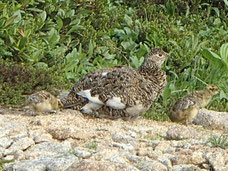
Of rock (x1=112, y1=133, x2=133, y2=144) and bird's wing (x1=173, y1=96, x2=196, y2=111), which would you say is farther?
bird's wing (x1=173, y1=96, x2=196, y2=111)

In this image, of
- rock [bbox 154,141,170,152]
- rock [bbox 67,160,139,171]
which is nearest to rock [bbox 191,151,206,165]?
rock [bbox 154,141,170,152]

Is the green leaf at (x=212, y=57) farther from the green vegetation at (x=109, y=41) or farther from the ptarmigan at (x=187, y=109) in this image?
the ptarmigan at (x=187, y=109)

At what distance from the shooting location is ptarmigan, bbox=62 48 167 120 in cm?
839

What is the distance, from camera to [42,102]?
8.61 m

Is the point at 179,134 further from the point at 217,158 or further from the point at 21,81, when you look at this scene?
the point at 21,81

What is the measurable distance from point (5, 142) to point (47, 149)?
1.46ft

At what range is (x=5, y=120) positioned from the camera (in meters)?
7.63

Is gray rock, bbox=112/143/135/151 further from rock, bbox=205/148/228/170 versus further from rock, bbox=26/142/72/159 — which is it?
rock, bbox=205/148/228/170

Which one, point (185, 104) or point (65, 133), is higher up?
point (65, 133)

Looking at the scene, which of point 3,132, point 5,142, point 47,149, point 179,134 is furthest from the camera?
point 179,134

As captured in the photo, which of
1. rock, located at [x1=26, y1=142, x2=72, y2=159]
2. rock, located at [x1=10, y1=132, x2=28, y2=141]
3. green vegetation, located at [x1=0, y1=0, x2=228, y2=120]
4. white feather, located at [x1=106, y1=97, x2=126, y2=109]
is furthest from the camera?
green vegetation, located at [x1=0, y1=0, x2=228, y2=120]

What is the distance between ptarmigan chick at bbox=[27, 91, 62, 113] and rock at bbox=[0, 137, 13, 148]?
195cm

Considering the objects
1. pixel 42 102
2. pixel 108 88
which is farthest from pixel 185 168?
pixel 42 102

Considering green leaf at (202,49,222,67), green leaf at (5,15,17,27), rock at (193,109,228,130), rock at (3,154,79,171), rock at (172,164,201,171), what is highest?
green leaf at (5,15,17,27)
